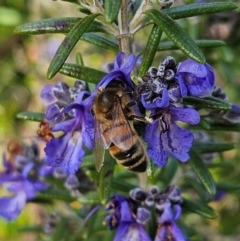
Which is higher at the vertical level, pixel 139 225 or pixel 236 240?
pixel 139 225

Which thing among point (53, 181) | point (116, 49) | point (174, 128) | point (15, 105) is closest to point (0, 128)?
point (15, 105)

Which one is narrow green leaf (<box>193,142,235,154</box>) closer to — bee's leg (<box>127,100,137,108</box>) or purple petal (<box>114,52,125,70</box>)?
bee's leg (<box>127,100,137,108</box>)

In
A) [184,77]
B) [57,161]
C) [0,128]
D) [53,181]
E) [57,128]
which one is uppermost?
[184,77]

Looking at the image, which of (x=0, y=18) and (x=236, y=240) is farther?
(x=0, y=18)

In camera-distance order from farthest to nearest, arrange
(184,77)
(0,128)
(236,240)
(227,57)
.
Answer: (0,128) < (236,240) < (227,57) < (184,77)

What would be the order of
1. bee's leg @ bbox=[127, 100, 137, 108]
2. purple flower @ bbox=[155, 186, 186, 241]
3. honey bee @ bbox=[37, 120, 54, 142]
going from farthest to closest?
honey bee @ bbox=[37, 120, 54, 142] < purple flower @ bbox=[155, 186, 186, 241] < bee's leg @ bbox=[127, 100, 137, 108]

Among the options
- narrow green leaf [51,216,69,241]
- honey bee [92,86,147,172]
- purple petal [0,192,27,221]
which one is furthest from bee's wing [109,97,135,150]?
narrow green leaf [51,216,69,241]

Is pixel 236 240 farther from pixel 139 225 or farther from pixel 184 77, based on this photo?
pixel 184 77

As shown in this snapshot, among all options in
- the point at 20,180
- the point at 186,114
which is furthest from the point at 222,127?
the point at 20,180
